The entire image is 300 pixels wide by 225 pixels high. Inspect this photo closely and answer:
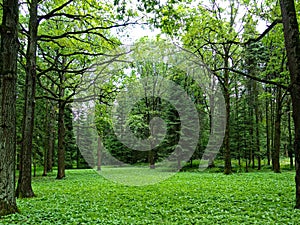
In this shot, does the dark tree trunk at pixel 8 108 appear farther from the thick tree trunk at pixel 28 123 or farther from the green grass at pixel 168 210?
the thick tree trunk at pixel 28 123

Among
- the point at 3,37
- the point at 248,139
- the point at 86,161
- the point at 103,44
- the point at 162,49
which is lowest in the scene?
the point at 86,161

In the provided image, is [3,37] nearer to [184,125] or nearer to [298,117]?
[298,117]

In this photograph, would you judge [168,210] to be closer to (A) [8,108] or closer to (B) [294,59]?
(A) [8,108]

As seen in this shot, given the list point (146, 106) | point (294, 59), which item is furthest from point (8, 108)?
point (146, 106)

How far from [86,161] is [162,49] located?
20.3 meters

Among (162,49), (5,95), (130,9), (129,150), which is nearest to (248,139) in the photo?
(162,49)

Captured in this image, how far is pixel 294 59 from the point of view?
597 centimetres

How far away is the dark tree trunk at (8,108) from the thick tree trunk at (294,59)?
20.1ft

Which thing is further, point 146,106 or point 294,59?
point 146,106

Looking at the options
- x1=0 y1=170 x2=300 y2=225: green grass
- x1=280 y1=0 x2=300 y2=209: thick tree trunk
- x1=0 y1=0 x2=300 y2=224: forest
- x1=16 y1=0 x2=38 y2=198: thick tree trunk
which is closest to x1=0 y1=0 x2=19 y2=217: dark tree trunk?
x1=0 y1=0 x2=300 y2=224: forest

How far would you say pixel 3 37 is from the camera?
5703 mm

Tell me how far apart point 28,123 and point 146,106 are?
54.6 ft

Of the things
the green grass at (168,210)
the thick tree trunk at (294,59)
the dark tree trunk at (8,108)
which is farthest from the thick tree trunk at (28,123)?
the thick tree trunk at (294,59)

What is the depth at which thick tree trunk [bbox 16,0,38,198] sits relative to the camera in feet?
26.2
